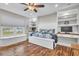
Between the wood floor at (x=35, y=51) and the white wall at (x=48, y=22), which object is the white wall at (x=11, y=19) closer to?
the white wall at (x=48, y=22)

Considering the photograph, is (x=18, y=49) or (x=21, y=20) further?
(x=21, y=20)

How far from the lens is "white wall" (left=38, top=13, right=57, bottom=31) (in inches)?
74.7

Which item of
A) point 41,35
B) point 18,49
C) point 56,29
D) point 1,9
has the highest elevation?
point 1,9

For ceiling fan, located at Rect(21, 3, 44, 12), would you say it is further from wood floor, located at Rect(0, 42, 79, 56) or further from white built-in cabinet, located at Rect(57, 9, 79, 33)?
wood floor, located at Rect(0, 42, 79, 56)

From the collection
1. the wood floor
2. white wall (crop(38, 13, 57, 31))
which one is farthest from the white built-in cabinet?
the wood floor

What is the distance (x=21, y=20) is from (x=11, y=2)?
16.2 inches

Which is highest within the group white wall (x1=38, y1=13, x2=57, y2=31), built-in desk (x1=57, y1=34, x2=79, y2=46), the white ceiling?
the white ceiling

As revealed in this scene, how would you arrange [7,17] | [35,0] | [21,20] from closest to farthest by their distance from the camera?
[35,0] < [7,17] < [21,20]

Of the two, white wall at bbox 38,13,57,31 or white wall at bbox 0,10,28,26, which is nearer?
white wall at bbox 0,10,28,26

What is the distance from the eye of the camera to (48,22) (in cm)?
195

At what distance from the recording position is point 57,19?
6.22 ft

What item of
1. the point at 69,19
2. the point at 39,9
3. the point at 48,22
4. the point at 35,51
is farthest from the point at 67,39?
the point at 39,9

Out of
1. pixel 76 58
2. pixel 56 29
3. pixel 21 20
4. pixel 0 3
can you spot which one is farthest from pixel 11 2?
pixel 76 58

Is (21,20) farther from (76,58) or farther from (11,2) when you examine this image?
(76,58)
